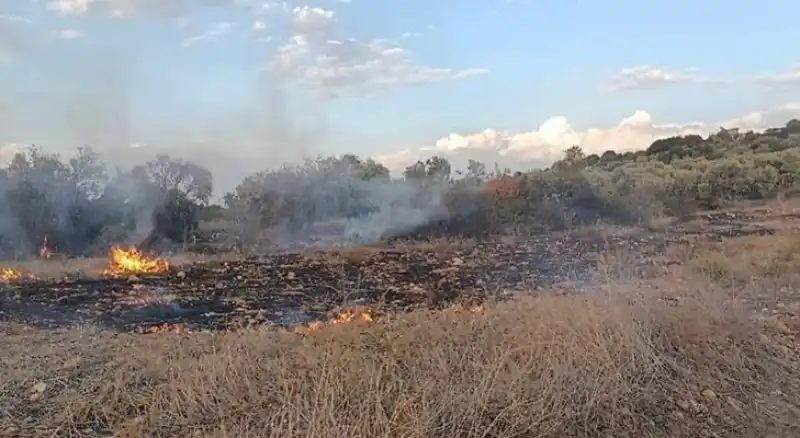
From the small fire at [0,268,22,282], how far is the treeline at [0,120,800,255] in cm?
435

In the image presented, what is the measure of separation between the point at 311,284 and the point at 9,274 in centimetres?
548

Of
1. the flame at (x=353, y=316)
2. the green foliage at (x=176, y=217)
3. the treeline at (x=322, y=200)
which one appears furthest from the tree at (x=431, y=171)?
the flame at (x=353, y=316)

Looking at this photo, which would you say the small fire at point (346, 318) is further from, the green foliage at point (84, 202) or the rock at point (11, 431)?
the green foliage at point (84, 202)

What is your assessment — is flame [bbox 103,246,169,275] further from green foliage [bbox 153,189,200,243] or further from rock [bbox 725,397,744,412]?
rock [bbox 725,397,744,412]

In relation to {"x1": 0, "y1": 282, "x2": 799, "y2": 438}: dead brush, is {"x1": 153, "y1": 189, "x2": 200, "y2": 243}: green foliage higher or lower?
higher

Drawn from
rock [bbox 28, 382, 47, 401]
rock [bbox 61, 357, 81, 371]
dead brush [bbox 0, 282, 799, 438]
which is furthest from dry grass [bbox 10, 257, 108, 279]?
rock [bbox 28, 382, 47, 401]

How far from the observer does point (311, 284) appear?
1060 cm

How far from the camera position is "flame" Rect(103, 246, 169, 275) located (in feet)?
40.3

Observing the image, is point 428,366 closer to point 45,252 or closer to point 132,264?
point 132,264

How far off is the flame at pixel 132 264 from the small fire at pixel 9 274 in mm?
1375

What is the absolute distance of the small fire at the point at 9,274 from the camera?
11426 mm

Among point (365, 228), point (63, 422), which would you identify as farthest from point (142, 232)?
point (63, 422)

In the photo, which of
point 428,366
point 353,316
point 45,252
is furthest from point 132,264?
point 428,366

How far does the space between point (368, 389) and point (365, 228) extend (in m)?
14.8
